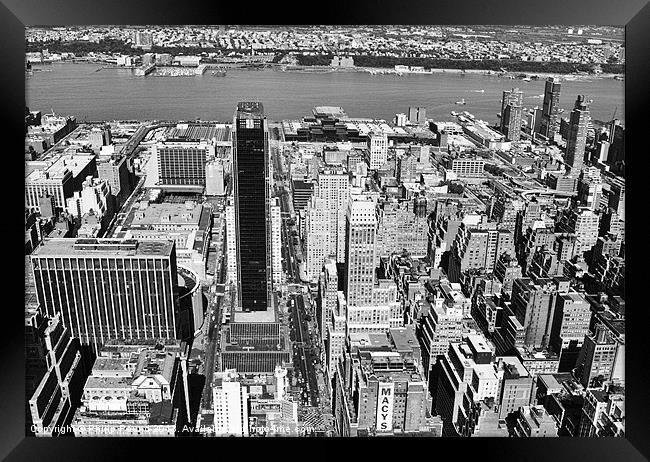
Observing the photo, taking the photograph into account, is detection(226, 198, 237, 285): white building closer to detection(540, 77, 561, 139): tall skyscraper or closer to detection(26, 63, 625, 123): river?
detection(26, 63, 625, 123): river

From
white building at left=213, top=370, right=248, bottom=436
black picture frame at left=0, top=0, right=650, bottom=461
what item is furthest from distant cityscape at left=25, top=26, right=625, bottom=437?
black picture frame at left=0, top=0, right=650, bottom=461

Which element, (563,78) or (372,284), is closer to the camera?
(563,78)

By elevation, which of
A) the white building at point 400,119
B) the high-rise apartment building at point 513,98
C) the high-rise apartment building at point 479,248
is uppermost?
the high-rise apartment building at point 513,98

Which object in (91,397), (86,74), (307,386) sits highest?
(86,74)

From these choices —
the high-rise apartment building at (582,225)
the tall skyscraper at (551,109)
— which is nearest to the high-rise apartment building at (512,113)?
the tall skyscraper at (551,109)

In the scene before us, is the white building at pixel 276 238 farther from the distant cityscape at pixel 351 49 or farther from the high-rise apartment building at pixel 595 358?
the high-rise apartment building at pixel 595 358
